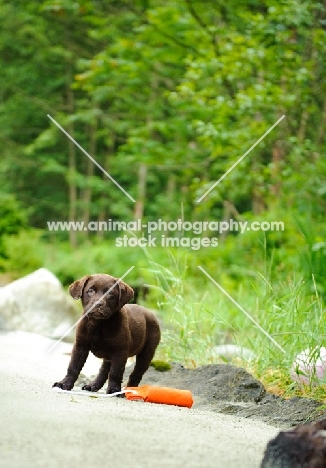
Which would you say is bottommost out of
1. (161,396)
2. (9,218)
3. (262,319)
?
(9,218)

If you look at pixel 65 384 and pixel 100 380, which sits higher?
pixel 65 384

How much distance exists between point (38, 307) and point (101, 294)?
3782 mm

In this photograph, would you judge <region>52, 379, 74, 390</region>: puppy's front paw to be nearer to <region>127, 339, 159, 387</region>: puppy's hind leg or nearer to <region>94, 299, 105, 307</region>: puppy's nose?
<region>94, 299, 105, 307</region>: puppy's nose

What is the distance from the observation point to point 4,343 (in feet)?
19.5

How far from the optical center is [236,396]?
4355 mm

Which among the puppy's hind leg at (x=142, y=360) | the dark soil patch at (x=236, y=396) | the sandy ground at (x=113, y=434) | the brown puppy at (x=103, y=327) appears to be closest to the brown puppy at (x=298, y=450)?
the sandy ground at (x=113, y=434)

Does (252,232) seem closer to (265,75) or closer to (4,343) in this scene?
(265,75)

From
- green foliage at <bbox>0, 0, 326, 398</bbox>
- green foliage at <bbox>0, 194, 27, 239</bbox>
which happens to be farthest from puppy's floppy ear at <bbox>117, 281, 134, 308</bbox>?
green foliage at <bbox>0, 194, 27, 239</bbox>

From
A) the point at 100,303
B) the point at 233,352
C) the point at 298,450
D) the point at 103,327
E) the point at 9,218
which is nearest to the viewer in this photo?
the point at 298,450

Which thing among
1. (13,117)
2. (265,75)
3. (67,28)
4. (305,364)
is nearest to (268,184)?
(265,75)

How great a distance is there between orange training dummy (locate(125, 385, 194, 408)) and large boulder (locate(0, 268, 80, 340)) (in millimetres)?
3430

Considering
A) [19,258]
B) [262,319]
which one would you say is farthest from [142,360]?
[19,258]

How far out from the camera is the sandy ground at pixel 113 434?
7.37 ft

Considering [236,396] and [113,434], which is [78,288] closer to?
[236,396]
